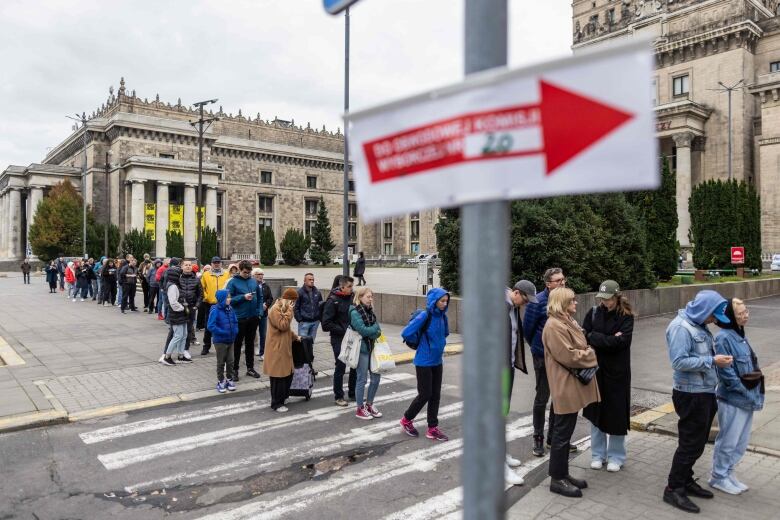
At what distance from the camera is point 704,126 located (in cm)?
5253

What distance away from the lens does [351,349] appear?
8.04 metres

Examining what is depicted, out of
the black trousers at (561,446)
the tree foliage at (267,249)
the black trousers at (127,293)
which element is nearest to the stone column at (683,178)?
the tree foliage at (267,249)

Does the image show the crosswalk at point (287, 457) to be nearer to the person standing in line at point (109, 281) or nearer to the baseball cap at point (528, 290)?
the baseball cap at point (528, 290)

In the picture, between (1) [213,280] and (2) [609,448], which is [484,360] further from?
(1) [213,280]

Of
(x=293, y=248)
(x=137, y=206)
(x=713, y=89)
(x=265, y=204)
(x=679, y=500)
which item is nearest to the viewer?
(x=679, y=500)

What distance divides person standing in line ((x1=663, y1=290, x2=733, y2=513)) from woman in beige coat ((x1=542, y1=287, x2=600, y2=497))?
756 mm

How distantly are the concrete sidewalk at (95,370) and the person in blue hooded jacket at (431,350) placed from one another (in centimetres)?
392

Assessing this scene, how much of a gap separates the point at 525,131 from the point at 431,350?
5.47m

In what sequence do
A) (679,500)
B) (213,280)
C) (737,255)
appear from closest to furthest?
(679,500) < (213,280) < (737,255)

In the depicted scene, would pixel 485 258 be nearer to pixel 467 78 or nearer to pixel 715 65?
pixel 467 78

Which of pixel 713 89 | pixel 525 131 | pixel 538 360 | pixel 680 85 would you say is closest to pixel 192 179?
pixel 680 85

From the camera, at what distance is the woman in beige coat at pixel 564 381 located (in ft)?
17.5

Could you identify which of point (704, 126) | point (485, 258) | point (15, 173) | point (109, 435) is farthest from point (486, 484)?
point (15, 173)

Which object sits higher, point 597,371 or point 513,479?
point 597,371
